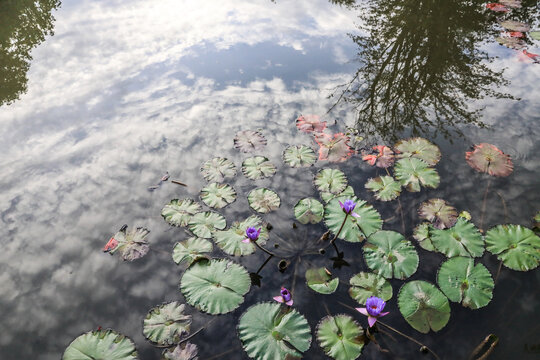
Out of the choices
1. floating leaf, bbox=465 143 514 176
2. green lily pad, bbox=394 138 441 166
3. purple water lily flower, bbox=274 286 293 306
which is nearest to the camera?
purple water lily flower, bbox=274 286 293 306

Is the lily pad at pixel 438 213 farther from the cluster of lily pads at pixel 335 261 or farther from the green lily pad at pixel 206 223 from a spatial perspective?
the green lily pad at pixel 206 223

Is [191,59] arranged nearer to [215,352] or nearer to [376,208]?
[376,208]

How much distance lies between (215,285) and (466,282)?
2.09 m

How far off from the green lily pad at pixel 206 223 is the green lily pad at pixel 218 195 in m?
0.16

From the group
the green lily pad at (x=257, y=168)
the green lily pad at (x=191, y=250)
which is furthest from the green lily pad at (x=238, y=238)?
the green lily pad at (x=257, y=168)

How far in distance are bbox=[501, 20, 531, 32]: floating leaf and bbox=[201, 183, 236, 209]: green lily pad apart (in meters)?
7.02

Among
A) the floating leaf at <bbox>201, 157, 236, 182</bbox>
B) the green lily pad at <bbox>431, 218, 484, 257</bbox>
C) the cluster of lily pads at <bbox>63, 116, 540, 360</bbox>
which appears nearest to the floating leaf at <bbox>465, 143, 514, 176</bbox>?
the cluster of lily pads at <bbox>63, 116, 540, 360</bbox>

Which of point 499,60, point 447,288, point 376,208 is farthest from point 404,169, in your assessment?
point 499,60

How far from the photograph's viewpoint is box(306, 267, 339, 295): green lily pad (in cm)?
254

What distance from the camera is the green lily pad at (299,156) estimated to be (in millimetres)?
3752

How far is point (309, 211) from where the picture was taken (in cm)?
315

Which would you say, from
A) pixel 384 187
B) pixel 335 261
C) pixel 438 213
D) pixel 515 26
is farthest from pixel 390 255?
pixel 515 26

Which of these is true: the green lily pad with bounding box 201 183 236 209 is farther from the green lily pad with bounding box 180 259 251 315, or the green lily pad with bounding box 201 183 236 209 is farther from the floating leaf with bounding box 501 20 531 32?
the floating leaf with bounding box 501 20 531 32

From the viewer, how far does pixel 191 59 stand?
598cm
